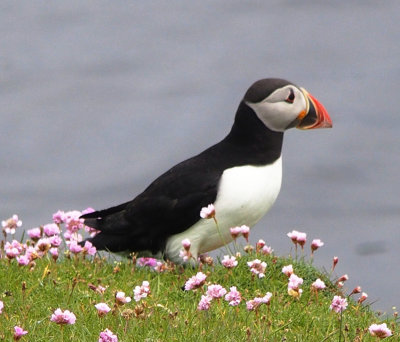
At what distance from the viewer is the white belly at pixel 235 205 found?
10.0 metres

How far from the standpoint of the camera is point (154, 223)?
1034 cm

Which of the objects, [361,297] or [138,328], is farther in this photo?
[361,297]

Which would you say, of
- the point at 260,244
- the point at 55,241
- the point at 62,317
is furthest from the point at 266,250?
the point at 62,317

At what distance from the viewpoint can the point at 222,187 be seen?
1006 centimetres

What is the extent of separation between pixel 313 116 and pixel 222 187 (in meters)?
1.38

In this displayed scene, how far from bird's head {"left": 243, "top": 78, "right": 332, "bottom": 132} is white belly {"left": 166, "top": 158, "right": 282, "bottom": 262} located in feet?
1.49

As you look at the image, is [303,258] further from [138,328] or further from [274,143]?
[138,328]

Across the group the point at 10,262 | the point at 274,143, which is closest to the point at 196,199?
the point at 274,143

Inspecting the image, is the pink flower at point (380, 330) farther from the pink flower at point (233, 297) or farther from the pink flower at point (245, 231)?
the pink flower at point (245, 231)

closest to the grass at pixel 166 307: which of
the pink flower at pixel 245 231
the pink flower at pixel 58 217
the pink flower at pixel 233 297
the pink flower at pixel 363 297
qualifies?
the pink flower at pixel 363 297

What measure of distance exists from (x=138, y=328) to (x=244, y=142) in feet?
12.0

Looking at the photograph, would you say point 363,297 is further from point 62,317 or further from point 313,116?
point 62,317

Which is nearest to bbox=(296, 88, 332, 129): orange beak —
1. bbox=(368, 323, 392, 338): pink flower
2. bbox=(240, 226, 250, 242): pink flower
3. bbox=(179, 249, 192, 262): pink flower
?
bbox=(240, 226, 250, 242): pink flower

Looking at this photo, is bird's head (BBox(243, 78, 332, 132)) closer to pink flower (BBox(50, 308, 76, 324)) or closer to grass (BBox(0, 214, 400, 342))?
grass (BBox(0, 214, 400, 342))
